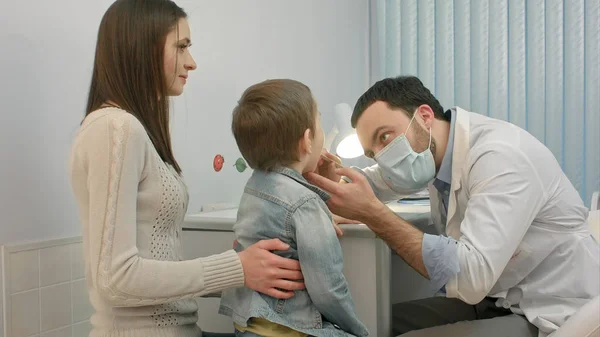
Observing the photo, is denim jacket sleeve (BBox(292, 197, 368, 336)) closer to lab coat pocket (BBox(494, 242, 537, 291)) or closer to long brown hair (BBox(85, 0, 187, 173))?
A: long brown hair (BBox(85, 0, 187, 173))

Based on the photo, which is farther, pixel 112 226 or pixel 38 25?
pixel 38 25

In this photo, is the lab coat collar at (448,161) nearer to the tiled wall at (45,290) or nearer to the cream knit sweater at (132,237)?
the cream knit sweater at (132,237)

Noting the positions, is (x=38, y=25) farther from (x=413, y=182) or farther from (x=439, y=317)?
(x=439, y=317)

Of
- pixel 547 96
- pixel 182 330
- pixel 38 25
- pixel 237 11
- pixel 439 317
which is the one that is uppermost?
pixel 237 11

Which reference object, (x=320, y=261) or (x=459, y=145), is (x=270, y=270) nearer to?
(x=320, y=261)

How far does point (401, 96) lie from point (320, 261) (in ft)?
2.04

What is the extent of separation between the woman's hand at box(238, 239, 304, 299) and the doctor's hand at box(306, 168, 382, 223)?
24 cm

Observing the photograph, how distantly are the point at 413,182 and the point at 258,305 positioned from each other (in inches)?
24.8

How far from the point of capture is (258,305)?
3.86ft

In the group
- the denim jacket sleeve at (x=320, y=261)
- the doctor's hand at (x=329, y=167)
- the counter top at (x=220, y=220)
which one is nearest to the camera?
→ the denim jacket sleeve at (x=320, y=261)

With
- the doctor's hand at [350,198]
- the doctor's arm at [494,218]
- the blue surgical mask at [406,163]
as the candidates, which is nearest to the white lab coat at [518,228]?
the doctor's arm at [494,218]

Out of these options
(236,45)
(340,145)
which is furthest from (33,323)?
(236,45)

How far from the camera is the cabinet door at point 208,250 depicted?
165cm

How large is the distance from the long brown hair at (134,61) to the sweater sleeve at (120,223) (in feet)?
0.32
